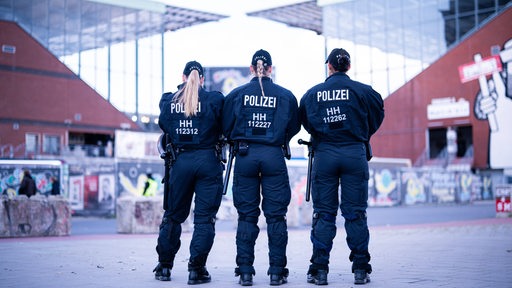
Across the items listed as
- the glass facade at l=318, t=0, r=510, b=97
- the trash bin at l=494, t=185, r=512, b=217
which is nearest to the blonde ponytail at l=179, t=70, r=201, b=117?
the trash bin at l=494, t=185, r=512, b=217

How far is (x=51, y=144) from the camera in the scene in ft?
170

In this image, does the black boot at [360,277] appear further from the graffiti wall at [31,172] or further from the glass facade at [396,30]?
the glass facade at [396,30]

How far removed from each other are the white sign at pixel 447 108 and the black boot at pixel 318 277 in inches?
1970

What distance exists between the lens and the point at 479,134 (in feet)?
175

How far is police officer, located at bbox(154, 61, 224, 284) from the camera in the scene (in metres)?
7.09

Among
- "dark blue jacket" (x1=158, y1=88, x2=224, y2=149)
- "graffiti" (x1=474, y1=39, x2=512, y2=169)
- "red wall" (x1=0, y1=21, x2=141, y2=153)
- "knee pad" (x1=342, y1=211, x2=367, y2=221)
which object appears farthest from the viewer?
"graffiti" (x1=474, y1=39, x2=512, y2=169)

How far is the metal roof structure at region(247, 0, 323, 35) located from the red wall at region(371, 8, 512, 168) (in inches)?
434

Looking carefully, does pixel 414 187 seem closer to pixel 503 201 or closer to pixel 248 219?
pixel 503 201

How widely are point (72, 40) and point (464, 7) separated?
3049 centimetres

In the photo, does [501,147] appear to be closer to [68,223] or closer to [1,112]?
[1,112]

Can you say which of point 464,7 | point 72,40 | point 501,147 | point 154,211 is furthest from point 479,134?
point 154,211

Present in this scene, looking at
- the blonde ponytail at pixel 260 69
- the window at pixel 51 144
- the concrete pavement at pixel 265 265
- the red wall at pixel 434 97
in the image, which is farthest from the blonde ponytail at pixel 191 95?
the red wall at pixel 434 97

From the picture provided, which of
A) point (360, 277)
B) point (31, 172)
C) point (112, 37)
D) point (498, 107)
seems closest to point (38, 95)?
point (112, 37)

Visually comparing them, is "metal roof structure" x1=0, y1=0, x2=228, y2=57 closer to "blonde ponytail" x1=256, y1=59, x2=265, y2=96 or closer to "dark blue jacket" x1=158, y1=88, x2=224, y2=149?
"dark blue jacket" x1=158, y1=88, x2=224, y2=149
